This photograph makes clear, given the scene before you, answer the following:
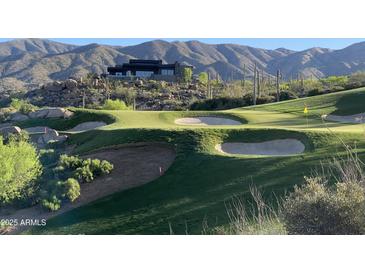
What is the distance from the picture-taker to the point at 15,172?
20250 millimetres

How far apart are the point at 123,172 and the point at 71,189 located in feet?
8.80

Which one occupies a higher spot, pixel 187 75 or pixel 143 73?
pixel 143 73

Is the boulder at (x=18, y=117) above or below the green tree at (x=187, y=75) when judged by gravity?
below

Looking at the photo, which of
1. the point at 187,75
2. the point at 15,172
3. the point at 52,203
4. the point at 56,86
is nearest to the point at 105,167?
the point at 52,203

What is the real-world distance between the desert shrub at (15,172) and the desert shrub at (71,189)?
5.78 ft

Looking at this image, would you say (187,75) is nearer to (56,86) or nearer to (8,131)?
(56,86)

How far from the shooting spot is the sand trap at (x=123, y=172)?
742 inches

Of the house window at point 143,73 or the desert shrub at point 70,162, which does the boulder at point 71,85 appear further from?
the desert shrub at point 70,162

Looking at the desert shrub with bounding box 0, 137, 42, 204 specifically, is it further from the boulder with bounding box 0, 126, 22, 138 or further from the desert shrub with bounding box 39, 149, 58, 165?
the boulder with bounding box 0, 126, 22, 138

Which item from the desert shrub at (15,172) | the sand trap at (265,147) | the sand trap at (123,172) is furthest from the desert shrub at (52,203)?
the sand trap at (265,147)

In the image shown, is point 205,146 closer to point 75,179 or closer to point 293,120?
point 75,179

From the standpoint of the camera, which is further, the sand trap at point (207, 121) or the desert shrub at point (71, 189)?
the sand trap at point (207, 121)

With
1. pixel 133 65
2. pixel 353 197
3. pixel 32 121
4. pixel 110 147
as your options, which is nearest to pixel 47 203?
pixel 110 147
